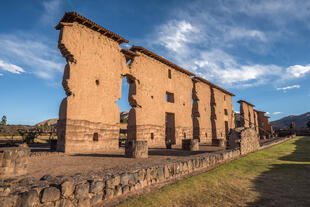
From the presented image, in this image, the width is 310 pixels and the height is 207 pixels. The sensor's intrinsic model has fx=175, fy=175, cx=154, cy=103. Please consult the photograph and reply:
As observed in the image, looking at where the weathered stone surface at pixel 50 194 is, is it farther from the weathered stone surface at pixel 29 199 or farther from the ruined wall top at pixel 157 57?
the ruined wall top at pixel 157 57

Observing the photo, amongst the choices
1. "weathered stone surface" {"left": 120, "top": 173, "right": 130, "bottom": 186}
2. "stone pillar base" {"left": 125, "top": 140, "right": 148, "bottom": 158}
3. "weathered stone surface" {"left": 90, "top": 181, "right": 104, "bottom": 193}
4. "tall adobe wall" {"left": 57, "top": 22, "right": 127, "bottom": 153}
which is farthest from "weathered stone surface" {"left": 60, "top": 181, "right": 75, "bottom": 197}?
"tall adobe wall" {"left": 57, "top": 22, "right": 127, "bottom": 153}

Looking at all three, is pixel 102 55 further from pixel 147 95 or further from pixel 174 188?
pixel 174 188

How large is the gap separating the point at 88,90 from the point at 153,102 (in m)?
5.62

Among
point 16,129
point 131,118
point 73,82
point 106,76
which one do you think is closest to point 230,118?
point 131,118

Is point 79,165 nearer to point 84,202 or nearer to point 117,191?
point 117,191

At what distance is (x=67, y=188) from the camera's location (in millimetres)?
2977

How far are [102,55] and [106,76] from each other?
140 cm

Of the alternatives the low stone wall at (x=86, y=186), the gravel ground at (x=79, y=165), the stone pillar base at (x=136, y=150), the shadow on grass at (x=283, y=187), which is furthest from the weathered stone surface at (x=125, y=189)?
the stone pillar base at (x=136, y=150)

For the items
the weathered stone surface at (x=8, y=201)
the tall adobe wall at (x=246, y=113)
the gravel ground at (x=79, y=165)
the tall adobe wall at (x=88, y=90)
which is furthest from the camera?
the tall adobe wall at (x=246, y=113)

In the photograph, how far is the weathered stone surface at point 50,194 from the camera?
8.96ft

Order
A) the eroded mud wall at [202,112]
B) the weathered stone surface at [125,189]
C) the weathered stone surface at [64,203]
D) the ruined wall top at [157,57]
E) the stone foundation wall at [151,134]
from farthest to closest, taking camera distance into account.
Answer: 1. the eroded mud wall at [202,112]
2. the ruined wall top at [157,57]
3. the stone foundation wall at [151,134]
4. the weathered stone surface at [125,189]
5. the weathered stone surface at [64,203]

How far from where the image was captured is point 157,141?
1422 cm

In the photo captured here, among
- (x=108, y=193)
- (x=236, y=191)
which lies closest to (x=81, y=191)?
(x=108, y=193)

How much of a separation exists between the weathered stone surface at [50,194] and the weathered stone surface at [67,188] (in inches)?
2.9
